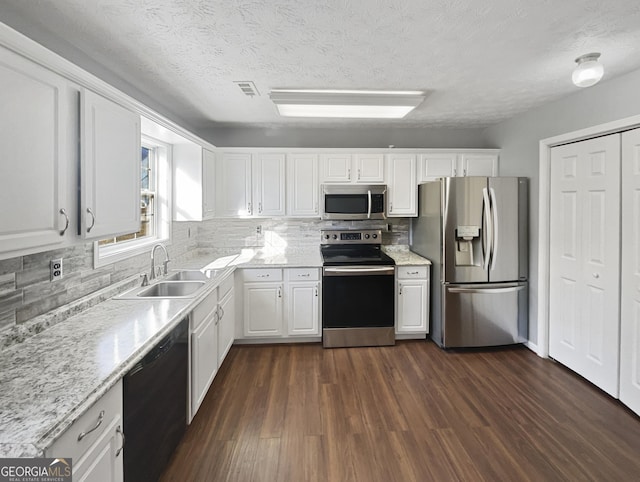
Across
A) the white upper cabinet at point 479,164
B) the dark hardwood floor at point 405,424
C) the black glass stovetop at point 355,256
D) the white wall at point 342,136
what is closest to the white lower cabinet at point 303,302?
the black glass stovetop at point 355,256

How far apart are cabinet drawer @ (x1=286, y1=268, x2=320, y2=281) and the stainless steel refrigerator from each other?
4.27 ft

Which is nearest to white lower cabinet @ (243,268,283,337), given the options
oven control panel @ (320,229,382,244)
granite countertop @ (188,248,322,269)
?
granite countertop @ (188,248,322,269)

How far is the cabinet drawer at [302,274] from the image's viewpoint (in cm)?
344

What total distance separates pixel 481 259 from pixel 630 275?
113 cm

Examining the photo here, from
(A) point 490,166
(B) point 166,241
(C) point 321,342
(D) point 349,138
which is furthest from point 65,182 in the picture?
(A) point 490,166

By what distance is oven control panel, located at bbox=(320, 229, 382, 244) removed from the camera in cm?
398

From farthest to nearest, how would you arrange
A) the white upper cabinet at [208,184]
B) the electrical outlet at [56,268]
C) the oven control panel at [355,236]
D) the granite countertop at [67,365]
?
the oven control panel at [355,236] < the white upper cabinet at [208,184] < the electrical outlet at [56,268] < the granite countertop at [67,365]

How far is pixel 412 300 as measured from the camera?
11.7 feet

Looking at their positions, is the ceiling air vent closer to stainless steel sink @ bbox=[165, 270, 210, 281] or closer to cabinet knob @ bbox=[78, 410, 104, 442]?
stainless steel sink @ bbox=[165, 270, 210, 281]

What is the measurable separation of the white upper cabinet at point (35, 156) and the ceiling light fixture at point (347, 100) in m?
1.67

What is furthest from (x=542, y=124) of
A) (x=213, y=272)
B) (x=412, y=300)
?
(x=213, y=272)

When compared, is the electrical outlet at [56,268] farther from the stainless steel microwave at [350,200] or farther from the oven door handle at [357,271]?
the stainless steel microwave at [350,200]

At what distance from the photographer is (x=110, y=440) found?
122cm

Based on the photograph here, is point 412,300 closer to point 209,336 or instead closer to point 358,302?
point 358,302
